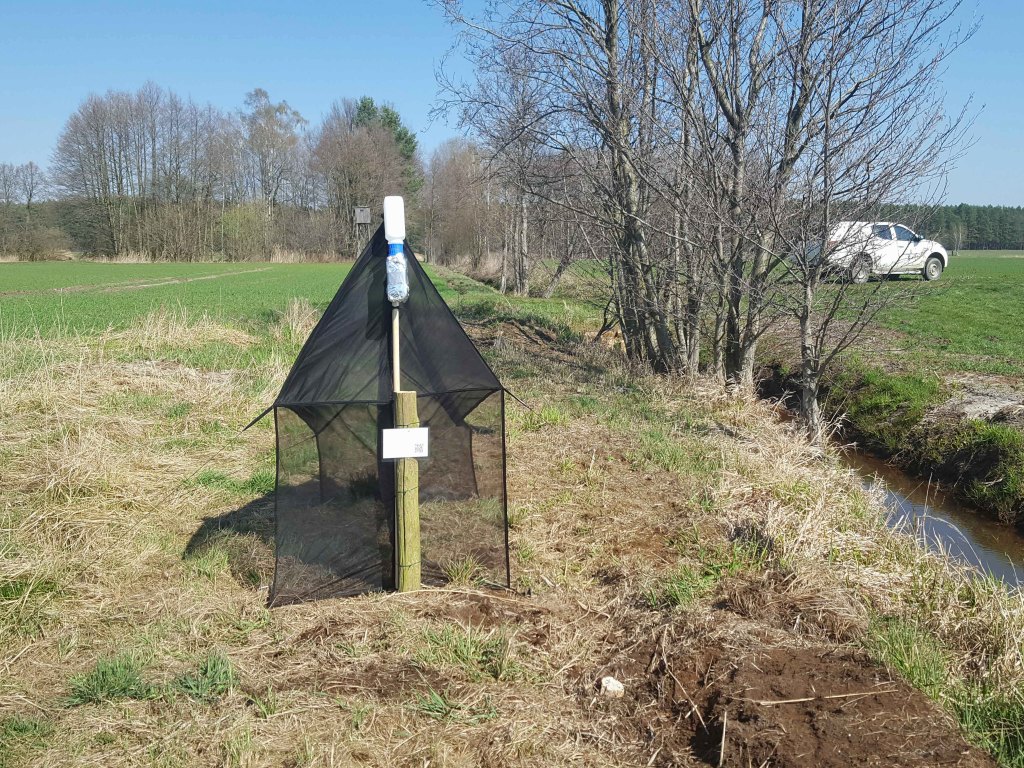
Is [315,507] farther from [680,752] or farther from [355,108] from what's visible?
[355,108]

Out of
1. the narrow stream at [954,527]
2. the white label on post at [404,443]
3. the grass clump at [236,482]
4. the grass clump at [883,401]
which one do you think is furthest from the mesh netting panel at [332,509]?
the grass clump at [883,401]

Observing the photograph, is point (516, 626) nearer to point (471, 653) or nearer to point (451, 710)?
point (471, 653)

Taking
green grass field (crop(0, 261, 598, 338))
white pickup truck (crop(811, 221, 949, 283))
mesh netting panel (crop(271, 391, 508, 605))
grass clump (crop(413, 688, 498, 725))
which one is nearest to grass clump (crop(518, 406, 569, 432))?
white pickup truck (crop(811, 221, 949, 283))

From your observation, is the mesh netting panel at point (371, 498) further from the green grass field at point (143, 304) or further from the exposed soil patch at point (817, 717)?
the green grass field at point (143, 304)

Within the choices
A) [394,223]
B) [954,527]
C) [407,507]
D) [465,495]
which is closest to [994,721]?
[465,495]

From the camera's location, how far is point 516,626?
387 cm

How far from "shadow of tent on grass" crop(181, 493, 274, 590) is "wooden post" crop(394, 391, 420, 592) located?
875 millimetres

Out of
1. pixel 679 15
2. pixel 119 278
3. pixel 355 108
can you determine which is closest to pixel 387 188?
pixel 355 108

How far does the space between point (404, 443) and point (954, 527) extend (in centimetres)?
619

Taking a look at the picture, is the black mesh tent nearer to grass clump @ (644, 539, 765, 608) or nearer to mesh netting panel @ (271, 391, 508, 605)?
mesh netting panel @ (271, 391, 508, 605)

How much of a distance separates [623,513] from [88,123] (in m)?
64.2

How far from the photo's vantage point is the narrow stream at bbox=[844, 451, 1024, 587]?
6527 millimetres

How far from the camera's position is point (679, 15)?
9133 millimetres

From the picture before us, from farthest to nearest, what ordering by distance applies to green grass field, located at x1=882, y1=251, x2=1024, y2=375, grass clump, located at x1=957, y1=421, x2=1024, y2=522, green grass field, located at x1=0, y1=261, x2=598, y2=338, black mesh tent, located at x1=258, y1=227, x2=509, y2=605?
green grass field, located at x1=0, y1=261, x2=598, y2=338 < green grass field, located at x1=882, y1=251, x2=1024, y2=375 < grass clump, located at x1=957, y1=421, x2=1024, y2=522 < black mesh tent, located at x1=258, y1=227, x2=509, y2=605
